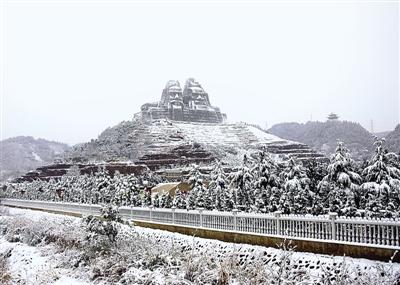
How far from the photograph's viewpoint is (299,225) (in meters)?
14.1

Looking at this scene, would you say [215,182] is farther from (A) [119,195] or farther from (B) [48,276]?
(B) [48,276]

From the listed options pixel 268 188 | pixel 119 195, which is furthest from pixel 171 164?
pixel 268 188

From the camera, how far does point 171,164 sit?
11269 cm

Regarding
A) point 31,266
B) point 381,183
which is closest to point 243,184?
point 381,183

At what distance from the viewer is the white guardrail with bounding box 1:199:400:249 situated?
466 inches

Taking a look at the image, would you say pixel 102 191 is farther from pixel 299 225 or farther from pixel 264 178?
pixel 299 225

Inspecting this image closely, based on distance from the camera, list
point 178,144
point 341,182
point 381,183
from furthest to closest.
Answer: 1. point 178,144
2. point 341,182
3. point 381,183

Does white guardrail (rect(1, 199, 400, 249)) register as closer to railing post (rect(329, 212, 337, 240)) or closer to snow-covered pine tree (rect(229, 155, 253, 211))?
railing post (rect(329, 212, 337, 240))

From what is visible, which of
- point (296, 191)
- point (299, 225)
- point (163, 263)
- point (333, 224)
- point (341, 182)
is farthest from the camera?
point (296, 191)

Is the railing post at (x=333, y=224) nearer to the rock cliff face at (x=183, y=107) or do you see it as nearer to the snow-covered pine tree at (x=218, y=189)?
the snow-covered pine tree at (x=218, y=189)

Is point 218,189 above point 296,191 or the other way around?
the other way around

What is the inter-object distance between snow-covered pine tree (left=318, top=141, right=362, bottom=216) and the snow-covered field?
361 inches

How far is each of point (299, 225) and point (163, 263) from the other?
489 centimetres

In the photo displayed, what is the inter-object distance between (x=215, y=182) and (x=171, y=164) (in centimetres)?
7758
